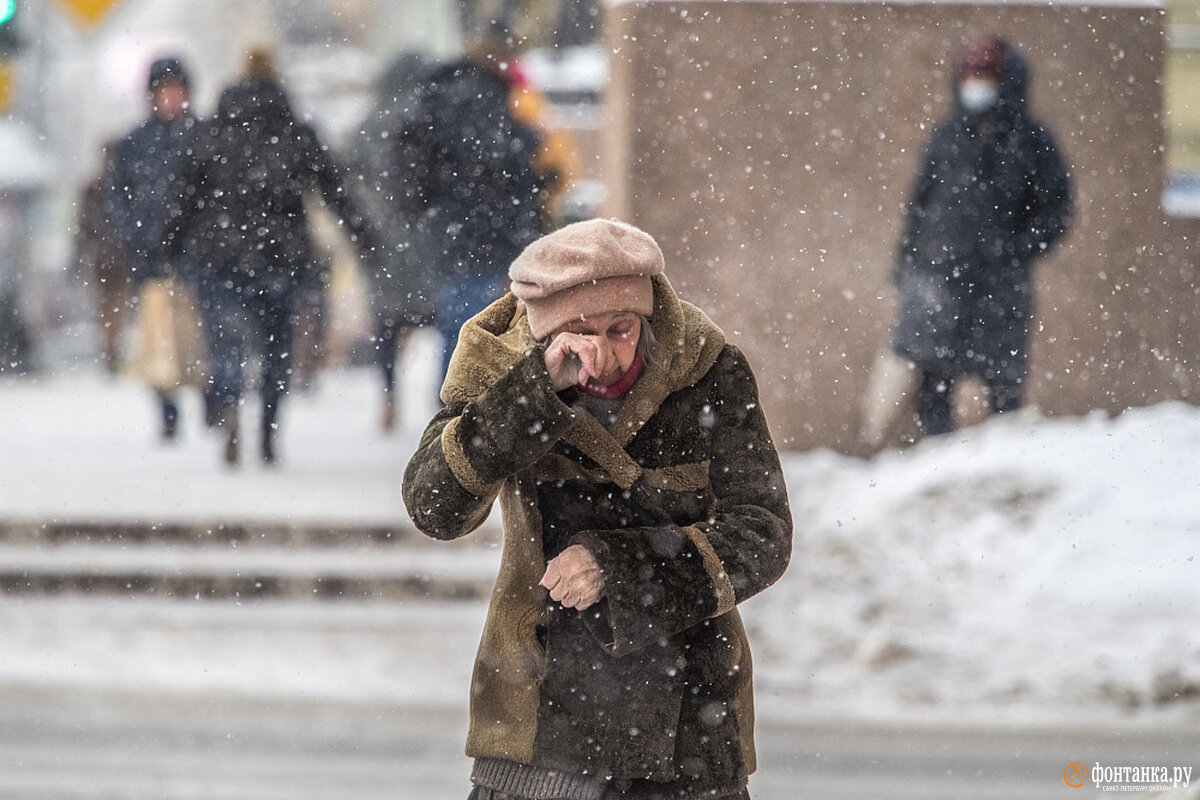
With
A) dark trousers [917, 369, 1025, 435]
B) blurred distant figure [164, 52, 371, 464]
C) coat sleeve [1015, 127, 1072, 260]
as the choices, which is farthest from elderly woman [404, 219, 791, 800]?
dark trousers [917, 369, 1025, 435]

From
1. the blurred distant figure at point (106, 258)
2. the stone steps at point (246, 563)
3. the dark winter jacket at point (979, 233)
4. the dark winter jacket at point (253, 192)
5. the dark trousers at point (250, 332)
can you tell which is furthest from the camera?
the blurred distant figure at point (106, 258)

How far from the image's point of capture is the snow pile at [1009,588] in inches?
195

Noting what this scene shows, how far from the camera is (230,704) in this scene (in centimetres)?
505

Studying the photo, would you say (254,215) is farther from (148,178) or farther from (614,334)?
(614,334)

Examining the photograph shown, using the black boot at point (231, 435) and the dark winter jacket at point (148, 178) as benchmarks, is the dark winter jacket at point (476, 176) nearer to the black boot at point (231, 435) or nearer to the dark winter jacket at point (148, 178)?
the dark winter jacket at point (148, 178)

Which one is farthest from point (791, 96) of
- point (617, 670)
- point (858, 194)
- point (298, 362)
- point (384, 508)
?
point (617, 670)

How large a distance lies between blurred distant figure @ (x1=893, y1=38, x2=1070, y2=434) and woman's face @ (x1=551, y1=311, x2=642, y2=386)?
4.66 m

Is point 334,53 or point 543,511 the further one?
point 334,53

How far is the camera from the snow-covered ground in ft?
16.4

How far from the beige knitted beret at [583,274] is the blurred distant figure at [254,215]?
406 centimetres

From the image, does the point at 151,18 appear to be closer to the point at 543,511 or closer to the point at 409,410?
the point at 409,410

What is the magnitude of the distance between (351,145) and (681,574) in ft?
19.0

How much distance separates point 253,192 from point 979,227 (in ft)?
10.1

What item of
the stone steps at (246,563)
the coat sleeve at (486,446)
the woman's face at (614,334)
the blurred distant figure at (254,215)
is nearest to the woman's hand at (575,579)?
the coat sleeve at (486,446)
